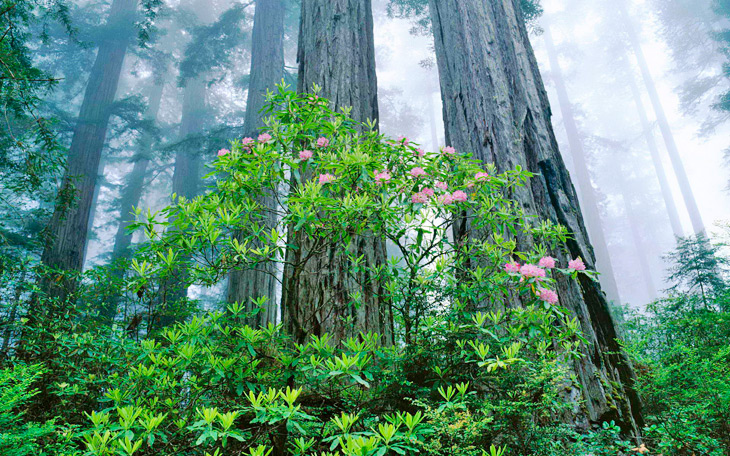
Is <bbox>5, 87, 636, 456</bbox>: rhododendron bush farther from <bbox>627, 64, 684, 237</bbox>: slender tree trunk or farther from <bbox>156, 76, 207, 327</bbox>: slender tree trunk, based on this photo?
<bbox>627, 64, 684, 237</bbox>: slender tree trunk

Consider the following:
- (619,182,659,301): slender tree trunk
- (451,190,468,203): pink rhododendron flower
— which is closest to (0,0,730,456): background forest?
(451,190,468,203): pink rhododendron flower

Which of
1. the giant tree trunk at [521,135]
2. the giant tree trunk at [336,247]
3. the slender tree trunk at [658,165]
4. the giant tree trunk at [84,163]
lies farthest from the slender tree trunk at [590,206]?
the giant tree trunk at [84,163]

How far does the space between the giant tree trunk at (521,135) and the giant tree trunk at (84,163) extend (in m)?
4.10

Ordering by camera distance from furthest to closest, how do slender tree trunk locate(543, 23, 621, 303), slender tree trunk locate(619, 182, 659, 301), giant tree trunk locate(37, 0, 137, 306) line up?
slender tree trunk locate(619, 182, 659, 301)
slender tree trunk locate(543, 23, 621, 303)
giant tree trunk locate(37, 0, 137, 306)

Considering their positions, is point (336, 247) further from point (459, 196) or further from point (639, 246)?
point (639, 246)

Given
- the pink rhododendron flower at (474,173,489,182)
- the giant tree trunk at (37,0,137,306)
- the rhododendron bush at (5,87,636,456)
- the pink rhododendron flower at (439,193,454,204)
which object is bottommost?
the rhododendron bush at (5,87,636,456)

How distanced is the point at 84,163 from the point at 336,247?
11239 mm

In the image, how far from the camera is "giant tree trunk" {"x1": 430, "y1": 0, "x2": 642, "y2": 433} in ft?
8.74


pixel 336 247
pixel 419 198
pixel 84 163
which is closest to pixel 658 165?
pixel 336 247

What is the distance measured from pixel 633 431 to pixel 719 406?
52 cm

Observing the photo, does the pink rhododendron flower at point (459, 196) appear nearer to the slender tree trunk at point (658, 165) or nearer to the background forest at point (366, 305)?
the background forest at point (366, 305)

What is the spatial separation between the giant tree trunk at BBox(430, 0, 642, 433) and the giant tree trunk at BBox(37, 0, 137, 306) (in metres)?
4.10

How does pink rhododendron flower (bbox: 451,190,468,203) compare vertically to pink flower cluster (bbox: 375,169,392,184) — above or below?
below

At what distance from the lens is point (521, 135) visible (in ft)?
11.1
